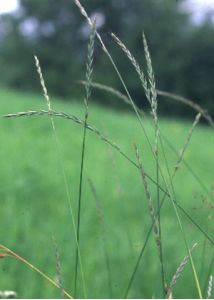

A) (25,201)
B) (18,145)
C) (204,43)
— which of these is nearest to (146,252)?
(25,201)

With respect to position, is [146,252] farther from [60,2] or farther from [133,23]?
[60,2]

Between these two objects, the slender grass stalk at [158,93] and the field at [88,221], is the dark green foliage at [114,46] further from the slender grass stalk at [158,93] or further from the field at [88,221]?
the slender grass stalk at [158,93]

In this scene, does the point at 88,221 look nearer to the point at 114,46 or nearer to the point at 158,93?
the point at 158,93

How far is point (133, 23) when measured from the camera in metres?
43.0

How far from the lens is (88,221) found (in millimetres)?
5512

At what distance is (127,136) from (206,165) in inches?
123

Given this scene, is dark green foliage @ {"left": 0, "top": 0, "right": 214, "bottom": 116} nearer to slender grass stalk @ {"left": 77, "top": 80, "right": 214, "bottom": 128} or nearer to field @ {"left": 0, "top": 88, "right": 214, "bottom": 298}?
field @ {"left": 0, "top": 88, "right": 214, "bottom": 298}

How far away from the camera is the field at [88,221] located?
139 inches

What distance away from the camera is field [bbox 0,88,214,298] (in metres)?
3.53

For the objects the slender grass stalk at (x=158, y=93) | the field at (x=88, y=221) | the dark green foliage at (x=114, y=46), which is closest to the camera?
the slender grass stalk at (x=158, y=93)

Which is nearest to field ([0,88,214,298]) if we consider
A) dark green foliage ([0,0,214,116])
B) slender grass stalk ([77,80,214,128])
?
slender grass stalk ([77,80,214,128])

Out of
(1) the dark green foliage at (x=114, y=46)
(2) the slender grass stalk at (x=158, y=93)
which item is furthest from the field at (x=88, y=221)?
(1) the dark green foliage at (x=114, y=46)

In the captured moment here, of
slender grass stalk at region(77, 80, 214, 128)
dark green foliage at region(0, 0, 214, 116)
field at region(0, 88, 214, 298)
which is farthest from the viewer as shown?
dark green foliage at region(0, 0, 214, 116)

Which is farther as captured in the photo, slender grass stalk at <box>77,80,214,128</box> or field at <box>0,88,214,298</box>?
field at <box>0,88,214,298</box>
